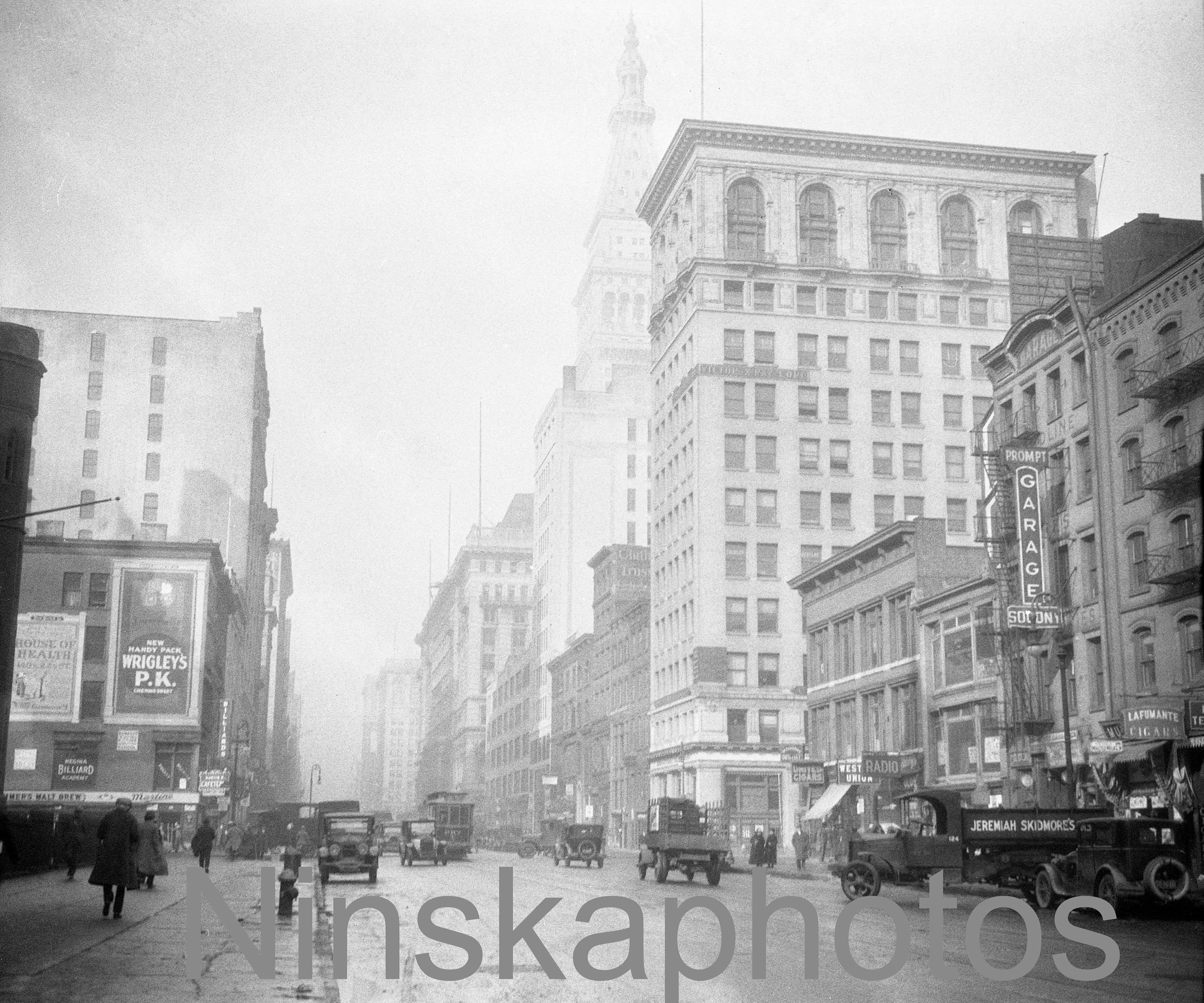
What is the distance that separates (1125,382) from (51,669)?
62349 millimetres

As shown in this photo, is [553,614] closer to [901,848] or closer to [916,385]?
[916,385]

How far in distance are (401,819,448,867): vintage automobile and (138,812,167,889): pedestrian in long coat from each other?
32197 mm

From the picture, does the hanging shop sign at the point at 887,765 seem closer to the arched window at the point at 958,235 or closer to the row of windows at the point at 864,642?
the row of windows at the point at 864,642

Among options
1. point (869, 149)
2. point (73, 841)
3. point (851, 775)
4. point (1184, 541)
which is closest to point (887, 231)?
point (869, 149)

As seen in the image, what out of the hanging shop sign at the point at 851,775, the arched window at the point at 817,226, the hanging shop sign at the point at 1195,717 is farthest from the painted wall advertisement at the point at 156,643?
the hanging shop sign at the point at 1195,717

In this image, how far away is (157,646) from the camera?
87500mm

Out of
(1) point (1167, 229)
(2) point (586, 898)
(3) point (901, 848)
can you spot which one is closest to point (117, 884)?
(2) point (586, 898)

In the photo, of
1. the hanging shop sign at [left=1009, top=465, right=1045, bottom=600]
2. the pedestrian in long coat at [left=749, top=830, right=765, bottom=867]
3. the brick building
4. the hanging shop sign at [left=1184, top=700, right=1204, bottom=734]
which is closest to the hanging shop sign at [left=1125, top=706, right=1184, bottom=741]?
the hanging shop sign at [left=1184, top=700, right=1204, bottom=734]

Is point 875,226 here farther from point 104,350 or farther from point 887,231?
point 104,350

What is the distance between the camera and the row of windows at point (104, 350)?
105m

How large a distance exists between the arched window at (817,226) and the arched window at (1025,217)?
12.2m

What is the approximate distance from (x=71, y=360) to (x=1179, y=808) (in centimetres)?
8749

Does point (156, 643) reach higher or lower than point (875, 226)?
lower

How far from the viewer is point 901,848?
112 ft
